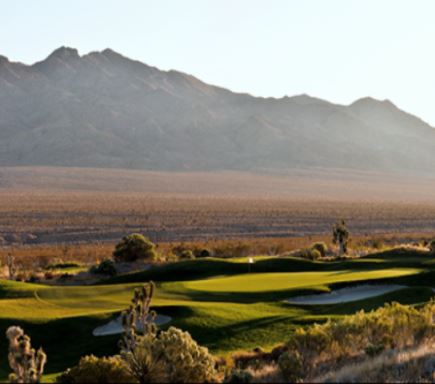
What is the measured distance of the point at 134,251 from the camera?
40594 millimetres

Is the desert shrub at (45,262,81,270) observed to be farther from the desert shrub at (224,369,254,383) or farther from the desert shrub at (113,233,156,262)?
the desert shrub at (224,369,254,383)

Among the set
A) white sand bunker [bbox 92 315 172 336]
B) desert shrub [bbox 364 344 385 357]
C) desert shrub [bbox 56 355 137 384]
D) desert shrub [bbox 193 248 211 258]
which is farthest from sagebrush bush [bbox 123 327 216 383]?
desert shrub [bbox 193 248 211 258]

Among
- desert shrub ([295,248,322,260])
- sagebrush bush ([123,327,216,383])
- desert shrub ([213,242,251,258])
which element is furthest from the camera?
desert shrub ([213,242,251,258])

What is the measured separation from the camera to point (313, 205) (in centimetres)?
10531

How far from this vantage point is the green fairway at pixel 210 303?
749 inches

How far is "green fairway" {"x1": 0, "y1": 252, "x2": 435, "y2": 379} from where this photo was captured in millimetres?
19031

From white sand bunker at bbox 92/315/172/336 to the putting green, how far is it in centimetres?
492

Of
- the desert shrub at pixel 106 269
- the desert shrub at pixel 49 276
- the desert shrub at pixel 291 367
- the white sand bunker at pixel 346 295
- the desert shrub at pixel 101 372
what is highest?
the desert shrub at pixel 291 367

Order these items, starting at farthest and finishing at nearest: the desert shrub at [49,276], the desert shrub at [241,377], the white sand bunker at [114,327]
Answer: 1. the desert shrub at [49,276]
2. the white sand bunker at [114,327]
3. the desert shrub at [241,377]

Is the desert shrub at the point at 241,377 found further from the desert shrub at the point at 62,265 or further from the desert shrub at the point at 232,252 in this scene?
the desert shrub at the point at 232,252

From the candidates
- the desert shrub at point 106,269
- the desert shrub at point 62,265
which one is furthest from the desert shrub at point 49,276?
the desert shrub at point 62,265

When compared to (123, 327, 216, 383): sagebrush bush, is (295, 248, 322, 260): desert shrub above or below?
below

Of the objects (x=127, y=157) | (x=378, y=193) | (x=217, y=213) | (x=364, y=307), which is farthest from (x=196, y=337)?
(x=127, y=157)

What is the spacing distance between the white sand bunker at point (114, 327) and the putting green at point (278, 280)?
4917 mm
